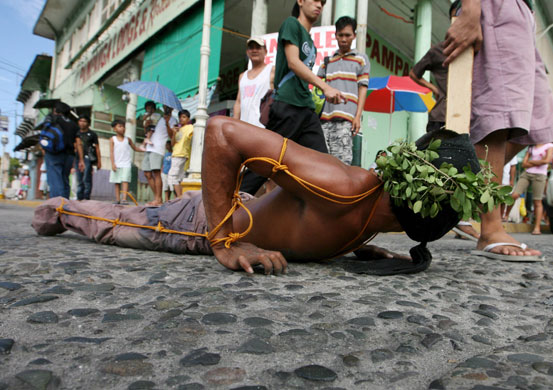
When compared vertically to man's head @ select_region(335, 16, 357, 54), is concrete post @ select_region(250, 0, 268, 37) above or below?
above

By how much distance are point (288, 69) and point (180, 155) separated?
4340 mm

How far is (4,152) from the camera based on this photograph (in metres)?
21.5

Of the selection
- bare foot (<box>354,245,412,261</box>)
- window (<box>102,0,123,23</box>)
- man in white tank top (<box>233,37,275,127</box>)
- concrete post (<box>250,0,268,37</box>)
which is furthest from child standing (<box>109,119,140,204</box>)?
window (<box>102,0,123,23</box>)

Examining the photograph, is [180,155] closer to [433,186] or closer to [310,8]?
[310,8]

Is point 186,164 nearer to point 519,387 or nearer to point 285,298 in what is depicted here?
point 285,298

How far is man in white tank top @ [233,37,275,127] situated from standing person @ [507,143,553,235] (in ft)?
15.6

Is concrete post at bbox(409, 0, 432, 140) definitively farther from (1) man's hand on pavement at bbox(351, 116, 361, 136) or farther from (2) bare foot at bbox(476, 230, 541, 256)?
A: (2) bare foot at bbox(476, 230, 541, 256)

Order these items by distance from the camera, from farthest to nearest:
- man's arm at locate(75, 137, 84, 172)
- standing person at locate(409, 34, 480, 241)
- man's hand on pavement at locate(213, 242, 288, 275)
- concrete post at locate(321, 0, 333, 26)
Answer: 1. concrete post at locate(321, 0, 333, 26)
2. man's arm at locate(75, 137, 84, 172)
3. standing person at locate(409, 34, 480, 241)
4. man's hand on pavement at locate(213, 242, 288, 275)

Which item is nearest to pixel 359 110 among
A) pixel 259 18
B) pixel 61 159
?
pixel 61 159

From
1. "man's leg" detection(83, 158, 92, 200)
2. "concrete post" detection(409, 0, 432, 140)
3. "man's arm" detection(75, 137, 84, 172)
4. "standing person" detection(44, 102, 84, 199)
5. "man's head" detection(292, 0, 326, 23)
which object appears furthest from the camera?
"concrete post" detection(409, 0, 432, 140)

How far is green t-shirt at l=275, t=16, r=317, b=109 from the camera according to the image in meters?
2.79

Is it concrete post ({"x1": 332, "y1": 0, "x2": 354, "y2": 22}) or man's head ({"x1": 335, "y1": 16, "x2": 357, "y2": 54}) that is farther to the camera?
concrete post ({"x1": 332, "y1": 0, "x2": 354, "y2": 22})

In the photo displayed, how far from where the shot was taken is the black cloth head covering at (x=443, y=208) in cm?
167

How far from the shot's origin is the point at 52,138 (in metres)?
5.53
